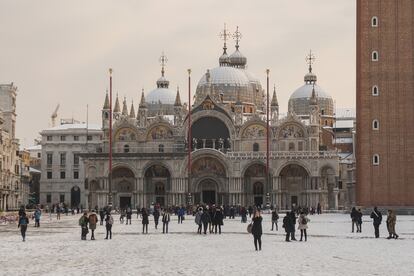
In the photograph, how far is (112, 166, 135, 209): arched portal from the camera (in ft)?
356

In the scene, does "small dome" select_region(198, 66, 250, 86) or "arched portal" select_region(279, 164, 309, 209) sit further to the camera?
"small dome" select_region(198, 66, 250, 86)

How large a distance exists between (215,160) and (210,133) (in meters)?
3.81

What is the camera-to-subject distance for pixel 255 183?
106688mm

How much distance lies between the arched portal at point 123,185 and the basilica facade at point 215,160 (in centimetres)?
12

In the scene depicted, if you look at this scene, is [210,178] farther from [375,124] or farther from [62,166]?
[375,124]

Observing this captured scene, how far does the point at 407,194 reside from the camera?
7369 centimetres

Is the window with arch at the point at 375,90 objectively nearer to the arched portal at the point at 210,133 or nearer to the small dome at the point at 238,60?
the arched portal at the point at 210,133

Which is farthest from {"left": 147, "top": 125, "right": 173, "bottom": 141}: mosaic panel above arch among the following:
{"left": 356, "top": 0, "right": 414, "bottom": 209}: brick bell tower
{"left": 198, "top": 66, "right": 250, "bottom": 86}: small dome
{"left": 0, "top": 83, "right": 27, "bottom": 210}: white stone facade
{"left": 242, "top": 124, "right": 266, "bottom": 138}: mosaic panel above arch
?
{"left": 356, "top": 0, "right": 414, "bottom": 209}: brick bell tower

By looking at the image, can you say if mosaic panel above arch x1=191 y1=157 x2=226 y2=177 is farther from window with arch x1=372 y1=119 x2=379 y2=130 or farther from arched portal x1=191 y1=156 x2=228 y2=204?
window with arch x1=372 y1=119 x2=379 y2=130

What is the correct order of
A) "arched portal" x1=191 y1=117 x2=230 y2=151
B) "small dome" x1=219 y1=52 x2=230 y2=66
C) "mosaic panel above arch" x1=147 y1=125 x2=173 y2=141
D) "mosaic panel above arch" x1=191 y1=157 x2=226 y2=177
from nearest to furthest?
"mosaic panel above arch" x1=191 y1=157 x2=226 y2=177 → "arched portal" x1=191 y1=117 x2=230 y2=151 → "mosaic panel above arch" x1=147 y1=125 x2=173 y2=141 → "small dome" x1=219 y1=52 x2=230 y2=66

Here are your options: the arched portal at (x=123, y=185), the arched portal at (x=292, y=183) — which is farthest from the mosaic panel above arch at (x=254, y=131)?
the arched portal at (x=123, y=185)

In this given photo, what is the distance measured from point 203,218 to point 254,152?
61.0 meters

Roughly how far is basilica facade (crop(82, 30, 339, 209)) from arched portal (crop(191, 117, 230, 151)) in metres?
0.12

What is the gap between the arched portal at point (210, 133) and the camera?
354 ft
